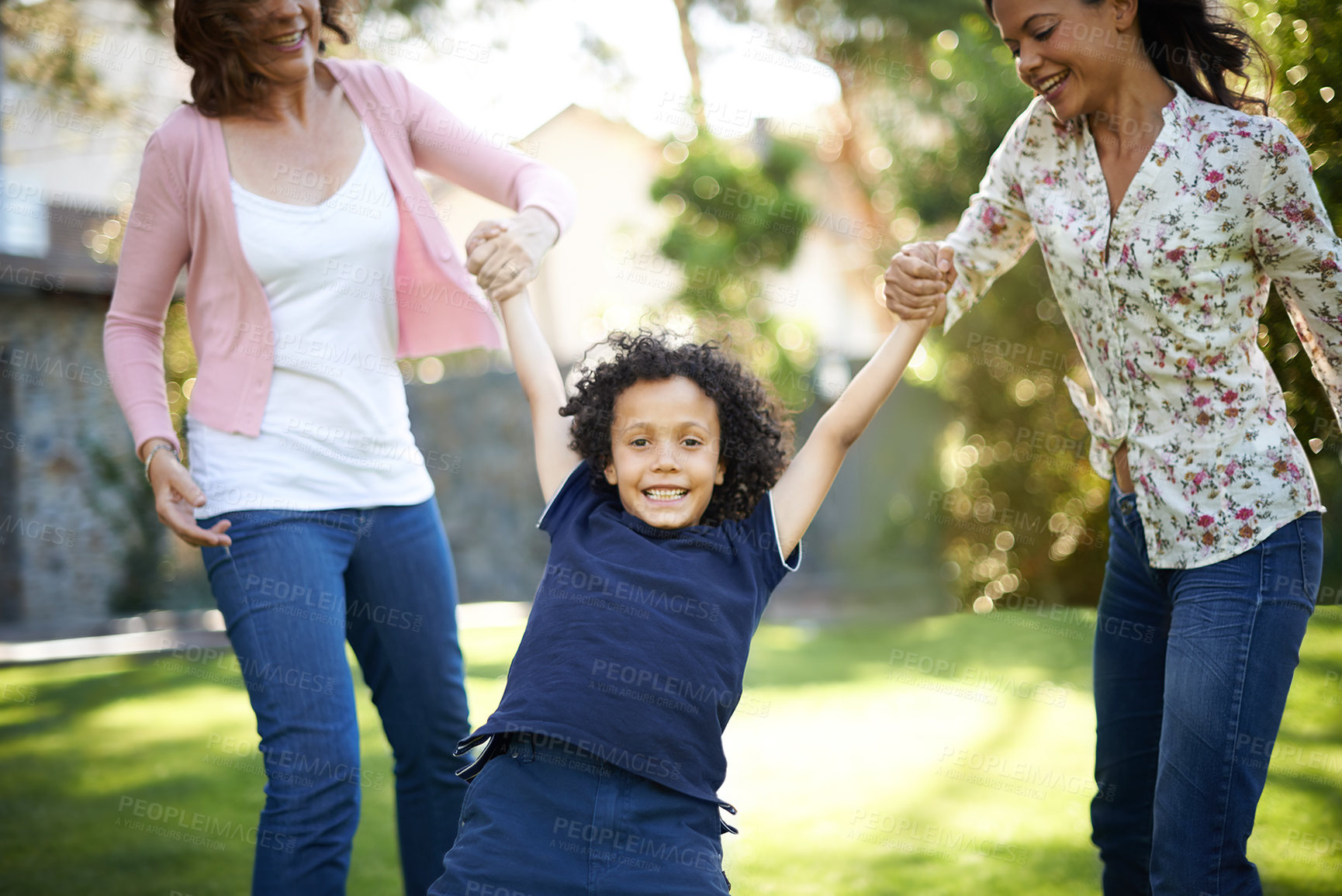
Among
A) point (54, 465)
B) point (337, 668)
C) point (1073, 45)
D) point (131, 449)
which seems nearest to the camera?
point (1073, 45)

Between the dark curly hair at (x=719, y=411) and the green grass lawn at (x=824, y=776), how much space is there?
1341mm

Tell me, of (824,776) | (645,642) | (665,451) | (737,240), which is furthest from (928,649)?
(645,642)

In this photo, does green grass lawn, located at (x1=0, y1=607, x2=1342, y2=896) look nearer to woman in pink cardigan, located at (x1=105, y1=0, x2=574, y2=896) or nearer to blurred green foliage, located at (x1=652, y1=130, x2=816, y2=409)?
woman in pink cardigan, located at (x1=105, y1=0, x2=574, y2=896)

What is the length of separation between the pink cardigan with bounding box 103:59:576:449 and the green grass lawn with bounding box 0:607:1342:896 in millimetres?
1625

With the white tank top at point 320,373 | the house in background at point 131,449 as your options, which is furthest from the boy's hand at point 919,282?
the house in background at point 131,449

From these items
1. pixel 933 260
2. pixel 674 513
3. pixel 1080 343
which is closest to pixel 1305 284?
pixel 1080 343

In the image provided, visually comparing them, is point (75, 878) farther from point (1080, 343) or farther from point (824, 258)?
point (824, 258)

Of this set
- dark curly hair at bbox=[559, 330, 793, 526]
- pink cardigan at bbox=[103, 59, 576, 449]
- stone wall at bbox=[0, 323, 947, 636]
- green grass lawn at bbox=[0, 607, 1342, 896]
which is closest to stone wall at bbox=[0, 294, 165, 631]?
stone wall at bbox=[0, 323, 947, 636]

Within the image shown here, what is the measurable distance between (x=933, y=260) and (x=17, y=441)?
10.1 meters

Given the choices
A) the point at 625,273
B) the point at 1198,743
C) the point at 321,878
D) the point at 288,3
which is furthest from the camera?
the point at 625,273

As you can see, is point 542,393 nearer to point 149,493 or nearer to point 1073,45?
point 1073,45

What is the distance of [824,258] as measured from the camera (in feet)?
75.0

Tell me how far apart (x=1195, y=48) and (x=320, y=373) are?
1.74 m

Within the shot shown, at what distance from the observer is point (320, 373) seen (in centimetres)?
224
